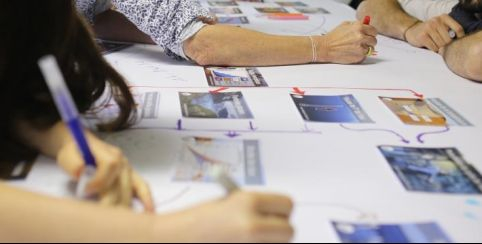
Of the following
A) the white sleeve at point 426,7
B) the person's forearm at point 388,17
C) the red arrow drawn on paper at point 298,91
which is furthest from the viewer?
the white sleeve at point 426,7

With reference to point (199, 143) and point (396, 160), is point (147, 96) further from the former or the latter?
point (396, 160)

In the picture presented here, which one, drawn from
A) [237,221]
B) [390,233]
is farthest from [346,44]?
[237,221]

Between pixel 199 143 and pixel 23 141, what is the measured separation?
22 cm

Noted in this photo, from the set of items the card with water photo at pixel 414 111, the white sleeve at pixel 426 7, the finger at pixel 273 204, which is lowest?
the finger at pixel 273 204

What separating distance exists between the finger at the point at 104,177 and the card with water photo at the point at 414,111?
1.54 ft

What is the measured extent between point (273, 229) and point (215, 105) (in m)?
0.41

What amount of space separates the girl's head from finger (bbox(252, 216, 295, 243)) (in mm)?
311

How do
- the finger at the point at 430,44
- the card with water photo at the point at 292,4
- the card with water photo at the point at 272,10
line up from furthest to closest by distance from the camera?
the card with water photo at the point at 292,4 → the card with water photo at the point at 272,10 → the finger at the point at 430,44

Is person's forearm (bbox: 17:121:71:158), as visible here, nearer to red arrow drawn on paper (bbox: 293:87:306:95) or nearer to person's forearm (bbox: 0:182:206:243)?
person's forearm (bbox: 0:182:206:243)

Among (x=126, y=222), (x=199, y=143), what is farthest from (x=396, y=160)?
(x=126, y=222)

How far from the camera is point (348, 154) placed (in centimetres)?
65

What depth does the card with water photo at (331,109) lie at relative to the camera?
2.48 ft

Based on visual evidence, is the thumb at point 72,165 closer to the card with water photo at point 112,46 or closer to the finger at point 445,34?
the card with water photo at point 112,46

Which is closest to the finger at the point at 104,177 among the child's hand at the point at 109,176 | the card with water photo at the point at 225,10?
the child's hand at the point at 109,176
